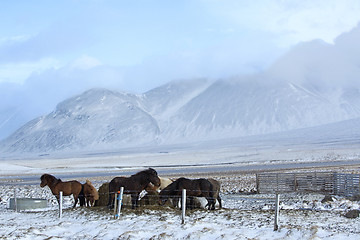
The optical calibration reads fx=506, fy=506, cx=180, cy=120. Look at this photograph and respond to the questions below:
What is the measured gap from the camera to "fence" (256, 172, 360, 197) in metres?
24.0

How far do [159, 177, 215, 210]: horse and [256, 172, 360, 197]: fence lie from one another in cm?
848

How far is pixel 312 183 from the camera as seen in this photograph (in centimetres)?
2642

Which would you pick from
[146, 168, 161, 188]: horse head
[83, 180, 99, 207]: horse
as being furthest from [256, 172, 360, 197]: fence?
[83, 180, 99, 207]: horse

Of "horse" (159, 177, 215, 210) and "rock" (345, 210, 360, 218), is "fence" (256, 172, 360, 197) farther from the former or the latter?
"horse" (159, 177, 215, 210)

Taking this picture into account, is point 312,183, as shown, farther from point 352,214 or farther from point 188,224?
point 188,224

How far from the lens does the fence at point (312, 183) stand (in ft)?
78.9

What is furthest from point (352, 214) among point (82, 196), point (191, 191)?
point (82, 196)

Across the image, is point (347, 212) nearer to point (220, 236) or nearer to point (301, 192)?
point (220, 236)

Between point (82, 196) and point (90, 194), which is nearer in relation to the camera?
point (90, 194)

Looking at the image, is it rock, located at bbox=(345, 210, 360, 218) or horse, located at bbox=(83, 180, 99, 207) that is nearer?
rock, located at bbox=(345, 210, 360, 218)

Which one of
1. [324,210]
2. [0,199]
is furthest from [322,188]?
[0,199]

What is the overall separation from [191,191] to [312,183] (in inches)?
408

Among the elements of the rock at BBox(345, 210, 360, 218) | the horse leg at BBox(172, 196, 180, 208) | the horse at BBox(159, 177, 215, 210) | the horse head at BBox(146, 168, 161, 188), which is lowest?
the rock at BBox(345, 210, 360, 218)

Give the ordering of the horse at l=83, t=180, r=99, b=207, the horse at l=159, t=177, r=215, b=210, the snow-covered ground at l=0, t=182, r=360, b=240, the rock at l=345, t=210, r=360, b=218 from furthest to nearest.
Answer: the horse at l=83, t=180, r=99, b=207 → the horse at l=159, t=177, r=215, b=210 → the rock at l=345, t=210, r=360, b=218 → the snow-covered ground at l=0, t=182, r=360, b=240
